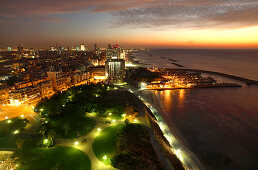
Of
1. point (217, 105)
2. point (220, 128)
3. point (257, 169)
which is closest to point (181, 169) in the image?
point (257, 169)

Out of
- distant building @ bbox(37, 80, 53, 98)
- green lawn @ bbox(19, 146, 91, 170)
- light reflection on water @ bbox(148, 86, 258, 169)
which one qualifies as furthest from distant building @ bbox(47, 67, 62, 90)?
light reflection on water @ bbox(148, 86, 258, 169)

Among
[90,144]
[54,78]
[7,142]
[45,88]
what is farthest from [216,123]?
[54,78]

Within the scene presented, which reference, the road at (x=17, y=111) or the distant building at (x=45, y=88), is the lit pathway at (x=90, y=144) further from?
the distant building at (x=45, y=88)

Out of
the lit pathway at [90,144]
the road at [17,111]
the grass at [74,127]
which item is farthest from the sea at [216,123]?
the road at [17,111]

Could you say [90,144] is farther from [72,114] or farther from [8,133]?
[8,133]

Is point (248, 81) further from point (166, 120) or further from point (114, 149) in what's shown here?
point (114, 149)
